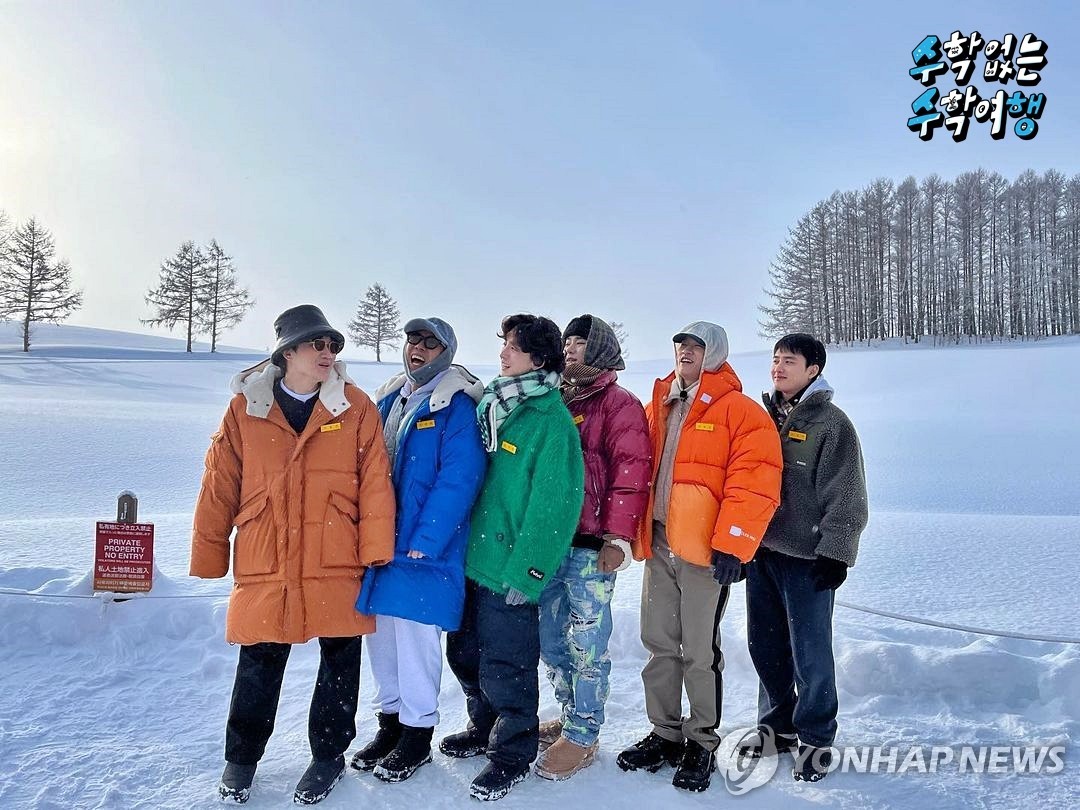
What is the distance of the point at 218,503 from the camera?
9.20 feet

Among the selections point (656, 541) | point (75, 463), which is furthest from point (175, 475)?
point (656, 541)

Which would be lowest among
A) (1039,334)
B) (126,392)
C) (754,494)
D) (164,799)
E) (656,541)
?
(164,799)

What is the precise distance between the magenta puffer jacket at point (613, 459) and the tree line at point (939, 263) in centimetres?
4362

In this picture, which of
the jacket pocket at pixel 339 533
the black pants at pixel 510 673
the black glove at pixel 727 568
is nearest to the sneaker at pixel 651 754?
the black pants at pixel 510 673

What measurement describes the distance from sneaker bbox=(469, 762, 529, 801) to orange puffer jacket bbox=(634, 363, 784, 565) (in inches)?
42.4

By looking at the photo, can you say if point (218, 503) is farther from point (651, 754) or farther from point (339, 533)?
point (651, 754)

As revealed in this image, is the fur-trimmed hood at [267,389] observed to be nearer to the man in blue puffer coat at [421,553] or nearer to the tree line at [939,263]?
the man in blue puffer coat at [421,553]

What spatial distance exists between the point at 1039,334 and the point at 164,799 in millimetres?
53193

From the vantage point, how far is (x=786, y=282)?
145 feet

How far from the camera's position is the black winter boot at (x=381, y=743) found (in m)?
2.97

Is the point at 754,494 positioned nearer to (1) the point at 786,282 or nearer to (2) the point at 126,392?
(2) the point at 126,392

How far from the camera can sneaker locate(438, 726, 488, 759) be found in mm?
3062

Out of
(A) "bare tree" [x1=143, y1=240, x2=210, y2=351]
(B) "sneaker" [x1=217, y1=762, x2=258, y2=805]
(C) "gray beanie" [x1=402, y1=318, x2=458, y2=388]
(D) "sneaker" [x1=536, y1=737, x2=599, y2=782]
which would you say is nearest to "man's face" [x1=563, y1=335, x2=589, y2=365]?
(C) "gray beanie" [x1=402, y1=318, x2=458, y2=388]

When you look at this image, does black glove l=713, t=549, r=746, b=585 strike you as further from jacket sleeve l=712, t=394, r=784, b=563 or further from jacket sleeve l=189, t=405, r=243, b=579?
jacket sleeve l=189, t=405, r=243, b=579
